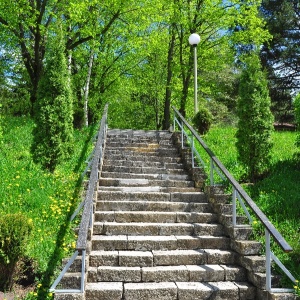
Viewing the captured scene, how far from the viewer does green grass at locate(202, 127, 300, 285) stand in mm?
5640

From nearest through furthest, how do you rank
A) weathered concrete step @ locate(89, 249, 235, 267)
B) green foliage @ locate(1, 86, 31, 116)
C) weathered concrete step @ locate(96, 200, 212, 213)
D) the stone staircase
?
the stone staircase, weathered concrete step @ locate(89, 249, 235, 267), weathered concrete step @ locate(96, 200, 212, 213), green foliage @ locate(1, 86, 31, 116)

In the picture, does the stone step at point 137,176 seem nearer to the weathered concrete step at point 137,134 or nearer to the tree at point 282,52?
the weathered concrete step at point 137,134

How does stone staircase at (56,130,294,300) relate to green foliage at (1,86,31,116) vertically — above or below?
below

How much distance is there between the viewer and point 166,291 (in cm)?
502

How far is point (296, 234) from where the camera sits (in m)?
5.91

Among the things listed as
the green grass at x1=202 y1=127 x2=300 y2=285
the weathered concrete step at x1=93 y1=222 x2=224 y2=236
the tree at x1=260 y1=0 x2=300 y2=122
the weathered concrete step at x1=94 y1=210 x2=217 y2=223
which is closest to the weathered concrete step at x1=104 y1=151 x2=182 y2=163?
the green grass at x1=202 y1=127 x2=300 y2=285

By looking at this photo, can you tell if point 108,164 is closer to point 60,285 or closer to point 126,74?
point 60,285

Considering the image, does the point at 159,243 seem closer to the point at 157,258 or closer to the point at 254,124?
the point at 157,258

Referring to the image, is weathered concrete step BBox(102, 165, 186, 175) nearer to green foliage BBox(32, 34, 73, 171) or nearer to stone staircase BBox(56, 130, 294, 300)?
stone staircase BBox(56, 130, 294, 300)

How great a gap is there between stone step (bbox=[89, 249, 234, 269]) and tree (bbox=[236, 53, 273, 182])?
9.82ft

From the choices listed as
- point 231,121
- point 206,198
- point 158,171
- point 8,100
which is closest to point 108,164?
point 158,171

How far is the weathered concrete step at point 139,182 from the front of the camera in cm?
811

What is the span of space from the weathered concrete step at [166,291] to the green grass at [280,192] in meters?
0.70

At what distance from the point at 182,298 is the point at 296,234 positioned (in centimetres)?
227
